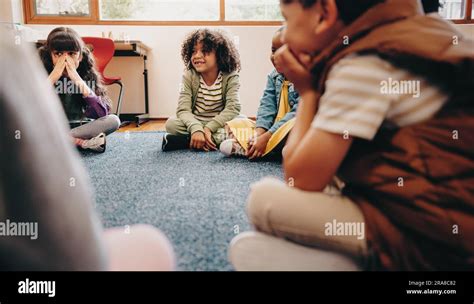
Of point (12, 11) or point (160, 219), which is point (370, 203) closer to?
point (160, 219)

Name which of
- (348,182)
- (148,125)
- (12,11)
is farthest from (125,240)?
(12,11)

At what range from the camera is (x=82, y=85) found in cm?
204

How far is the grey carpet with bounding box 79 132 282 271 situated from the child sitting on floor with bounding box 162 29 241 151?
28cm

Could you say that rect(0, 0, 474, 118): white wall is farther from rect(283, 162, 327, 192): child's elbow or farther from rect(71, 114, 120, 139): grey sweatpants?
rect(283, 162, 327, 192): child's elbow

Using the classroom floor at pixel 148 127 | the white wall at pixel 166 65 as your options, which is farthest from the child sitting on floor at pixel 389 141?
the white wall at pixel 166 65

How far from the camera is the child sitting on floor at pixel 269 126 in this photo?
171 centimetres

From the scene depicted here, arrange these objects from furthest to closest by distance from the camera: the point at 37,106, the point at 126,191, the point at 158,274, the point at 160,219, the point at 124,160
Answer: the point at 124,160
the point at 126,191
the point at 160,219
the point at 158,274
the point at 37,106

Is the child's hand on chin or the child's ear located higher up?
the child's ear

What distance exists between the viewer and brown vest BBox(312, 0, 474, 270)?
0.47m

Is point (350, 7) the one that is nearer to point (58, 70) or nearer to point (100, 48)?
point (58, 70)

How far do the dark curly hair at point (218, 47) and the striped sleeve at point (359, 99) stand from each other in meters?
1.82

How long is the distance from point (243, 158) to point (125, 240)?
131 cm

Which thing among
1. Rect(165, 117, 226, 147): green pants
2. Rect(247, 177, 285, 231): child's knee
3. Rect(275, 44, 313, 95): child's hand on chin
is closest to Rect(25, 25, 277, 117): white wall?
Rect(165, 117, 226, 147): green pants

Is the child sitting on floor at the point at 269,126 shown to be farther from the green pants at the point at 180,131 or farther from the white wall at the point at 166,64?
the white wall at the point at 166,64
